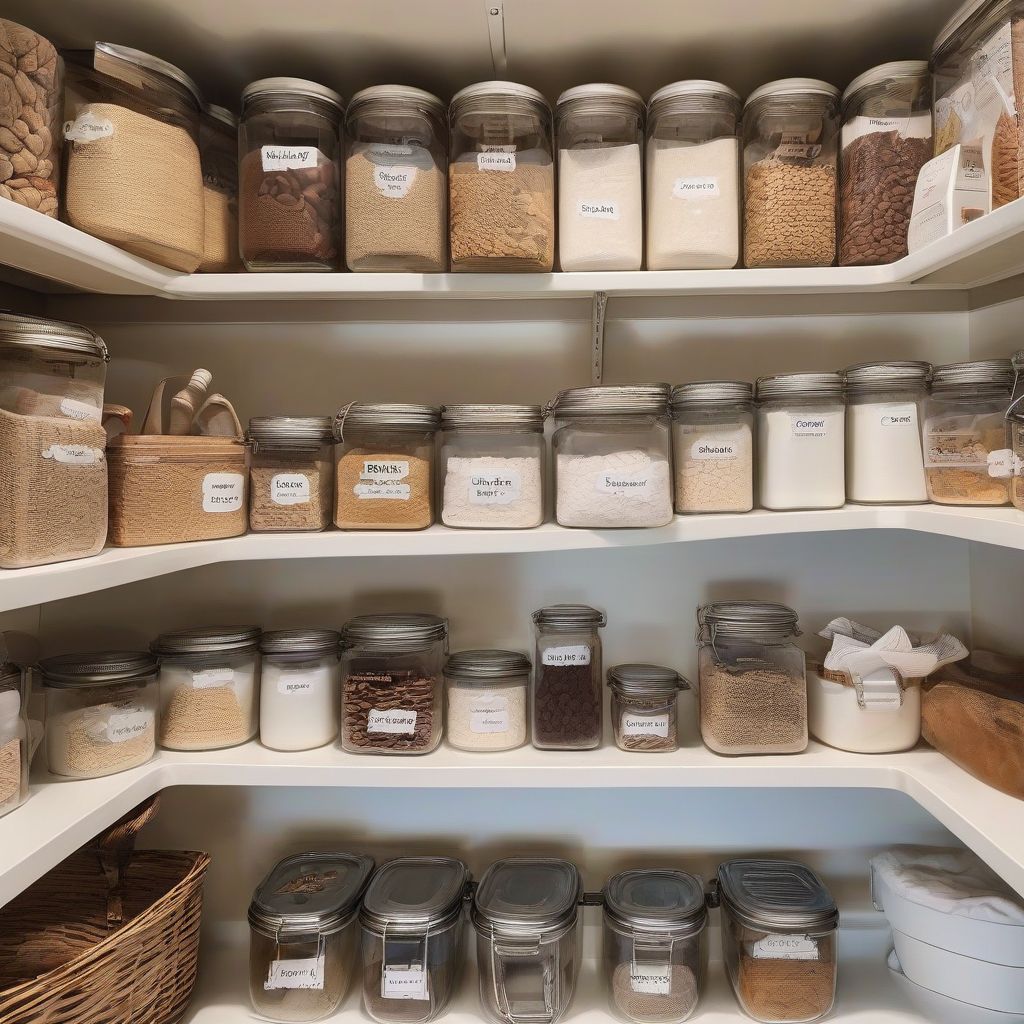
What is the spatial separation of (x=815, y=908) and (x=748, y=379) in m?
0.90

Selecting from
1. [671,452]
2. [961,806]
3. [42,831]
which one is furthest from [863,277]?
[42,831]

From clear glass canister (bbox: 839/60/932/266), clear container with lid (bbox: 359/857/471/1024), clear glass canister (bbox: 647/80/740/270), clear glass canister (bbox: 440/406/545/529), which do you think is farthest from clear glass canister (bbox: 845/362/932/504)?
clear container with lid (bbox: 359/857/471/1024)

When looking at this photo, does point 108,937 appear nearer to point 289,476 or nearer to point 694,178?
point 289,476

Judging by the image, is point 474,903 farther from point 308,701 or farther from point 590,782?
point 308,701

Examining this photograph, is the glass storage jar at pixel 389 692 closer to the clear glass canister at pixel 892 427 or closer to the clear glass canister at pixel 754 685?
the clear glass canister at pixel 754 685

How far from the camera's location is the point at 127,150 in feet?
3.23

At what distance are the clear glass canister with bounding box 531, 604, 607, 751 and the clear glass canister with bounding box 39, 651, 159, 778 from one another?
2.03 ft

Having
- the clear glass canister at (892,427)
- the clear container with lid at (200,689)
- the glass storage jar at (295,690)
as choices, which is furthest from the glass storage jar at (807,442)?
the clear container with lid at (200,689)

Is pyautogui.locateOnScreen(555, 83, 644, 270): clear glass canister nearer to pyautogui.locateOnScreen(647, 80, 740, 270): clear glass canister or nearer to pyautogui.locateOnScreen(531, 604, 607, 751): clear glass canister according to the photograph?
pyautogui.locateOnScreen(647, 80, 740, 270): clear glass canister

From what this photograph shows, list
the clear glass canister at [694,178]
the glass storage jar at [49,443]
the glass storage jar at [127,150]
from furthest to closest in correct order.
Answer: the clear glass canister at [694,178] → the glass storage jar at [127,150] → the glass storage jar at [49,443]

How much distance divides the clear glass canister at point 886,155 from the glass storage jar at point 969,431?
216mm

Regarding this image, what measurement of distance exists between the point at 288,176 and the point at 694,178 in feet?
2.00

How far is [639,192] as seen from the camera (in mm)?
1089

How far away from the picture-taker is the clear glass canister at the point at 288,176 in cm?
108
